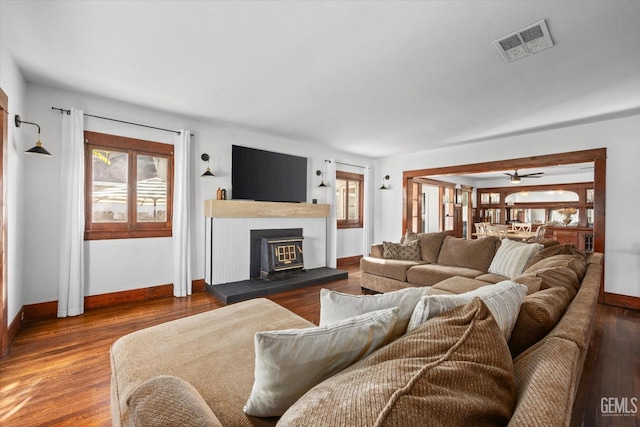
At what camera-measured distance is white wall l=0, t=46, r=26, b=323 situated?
2.47 m

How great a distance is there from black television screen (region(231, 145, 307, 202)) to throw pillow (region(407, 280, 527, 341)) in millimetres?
→ 3959

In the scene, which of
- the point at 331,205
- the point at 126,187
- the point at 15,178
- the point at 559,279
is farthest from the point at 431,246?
the point at 15,178

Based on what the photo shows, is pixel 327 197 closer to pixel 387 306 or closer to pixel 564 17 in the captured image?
pixel 564 17

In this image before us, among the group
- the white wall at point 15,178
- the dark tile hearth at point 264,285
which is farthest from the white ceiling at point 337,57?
the dark tile hearth at point 264,285

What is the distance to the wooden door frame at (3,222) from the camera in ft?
7.51

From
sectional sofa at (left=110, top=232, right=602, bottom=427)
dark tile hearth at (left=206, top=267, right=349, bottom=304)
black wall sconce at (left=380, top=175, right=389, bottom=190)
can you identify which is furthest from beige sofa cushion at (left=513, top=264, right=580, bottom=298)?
black wall sconce at (left=380, top=175, right=389, bottom=190)

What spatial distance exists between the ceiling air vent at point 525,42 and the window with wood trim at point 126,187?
3997 mm

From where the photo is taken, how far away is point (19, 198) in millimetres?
2863

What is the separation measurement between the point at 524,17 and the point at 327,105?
2.11 metres

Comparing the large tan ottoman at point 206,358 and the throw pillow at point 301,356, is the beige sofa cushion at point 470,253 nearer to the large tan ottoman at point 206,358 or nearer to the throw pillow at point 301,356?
the large tan ottoman at point 206,358

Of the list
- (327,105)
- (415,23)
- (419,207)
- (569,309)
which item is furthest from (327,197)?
(569,309)

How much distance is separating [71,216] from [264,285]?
96.0 inches

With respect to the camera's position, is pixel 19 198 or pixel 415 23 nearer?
pixel 415 23

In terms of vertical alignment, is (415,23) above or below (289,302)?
above
